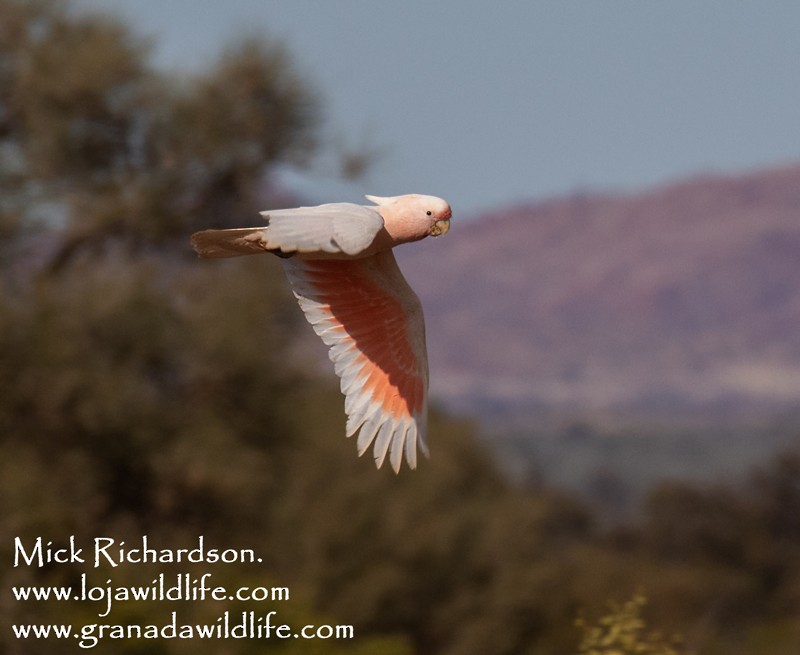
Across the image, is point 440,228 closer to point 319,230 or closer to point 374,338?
point 319,230

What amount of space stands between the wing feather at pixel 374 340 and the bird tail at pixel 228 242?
0.71 m

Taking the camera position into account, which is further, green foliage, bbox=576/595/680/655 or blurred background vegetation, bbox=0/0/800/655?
blurred background vegetation, bbox=0/0/800/655

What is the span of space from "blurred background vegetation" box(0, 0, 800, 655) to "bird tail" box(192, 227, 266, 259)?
7.98 metres

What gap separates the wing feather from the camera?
629cm

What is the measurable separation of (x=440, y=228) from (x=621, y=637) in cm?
202

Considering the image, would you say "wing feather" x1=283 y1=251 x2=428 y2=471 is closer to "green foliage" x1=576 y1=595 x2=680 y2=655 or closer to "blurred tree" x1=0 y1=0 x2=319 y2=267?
"green foliage" x1=576 y1=595 x2=680 y2=655

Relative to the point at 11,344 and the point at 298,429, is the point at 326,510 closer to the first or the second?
the point at 298,429

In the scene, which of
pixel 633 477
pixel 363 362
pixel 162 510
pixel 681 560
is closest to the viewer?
pixel 363 362

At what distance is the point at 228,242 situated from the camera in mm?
5461

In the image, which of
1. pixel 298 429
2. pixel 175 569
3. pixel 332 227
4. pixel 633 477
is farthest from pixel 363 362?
pixel 633 477

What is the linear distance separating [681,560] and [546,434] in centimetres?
6297

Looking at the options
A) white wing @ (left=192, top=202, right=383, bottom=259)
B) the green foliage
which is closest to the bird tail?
white wing @ (left=192, top=202, right=383, bottom=259)

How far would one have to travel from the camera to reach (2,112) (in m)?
19.3

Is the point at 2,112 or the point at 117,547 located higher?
the point at 2,112
